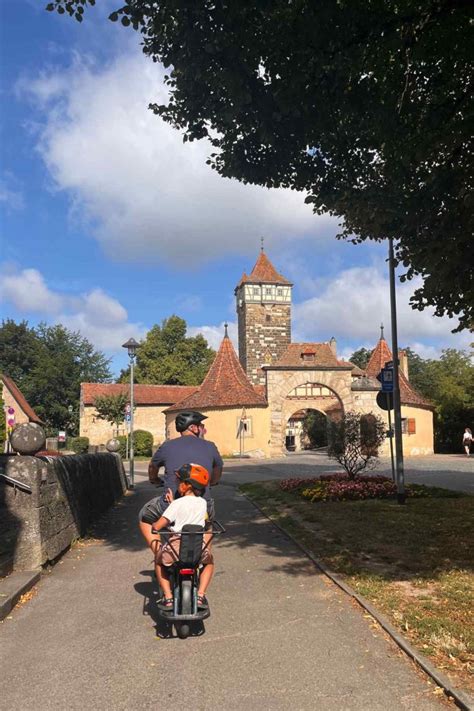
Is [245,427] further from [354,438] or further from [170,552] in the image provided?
[170,552]

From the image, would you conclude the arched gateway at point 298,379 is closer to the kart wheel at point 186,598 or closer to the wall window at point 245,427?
the wall window at point 245,427

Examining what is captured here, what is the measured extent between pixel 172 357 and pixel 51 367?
15460 mm

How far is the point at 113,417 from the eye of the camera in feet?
145

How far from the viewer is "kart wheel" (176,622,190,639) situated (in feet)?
15.2

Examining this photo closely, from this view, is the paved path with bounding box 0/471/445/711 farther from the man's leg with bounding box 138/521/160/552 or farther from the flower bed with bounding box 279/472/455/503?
the flower bed with bounding box 279/472/455/503

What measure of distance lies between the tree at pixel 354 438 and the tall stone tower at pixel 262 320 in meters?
37.5

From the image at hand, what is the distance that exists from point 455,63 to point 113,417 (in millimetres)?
39206

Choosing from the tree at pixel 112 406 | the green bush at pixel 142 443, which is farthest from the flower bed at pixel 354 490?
the tree at pixel 112 406

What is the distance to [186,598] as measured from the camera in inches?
182

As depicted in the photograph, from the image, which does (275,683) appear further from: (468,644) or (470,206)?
(470,206)

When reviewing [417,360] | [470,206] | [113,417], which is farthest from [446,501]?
[417,360]

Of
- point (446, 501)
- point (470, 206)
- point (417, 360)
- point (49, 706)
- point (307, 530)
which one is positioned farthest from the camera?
point (417, 360)

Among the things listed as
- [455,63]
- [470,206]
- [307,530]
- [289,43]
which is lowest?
[307,530]

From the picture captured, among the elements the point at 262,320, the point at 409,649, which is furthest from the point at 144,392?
the point at 409,649
